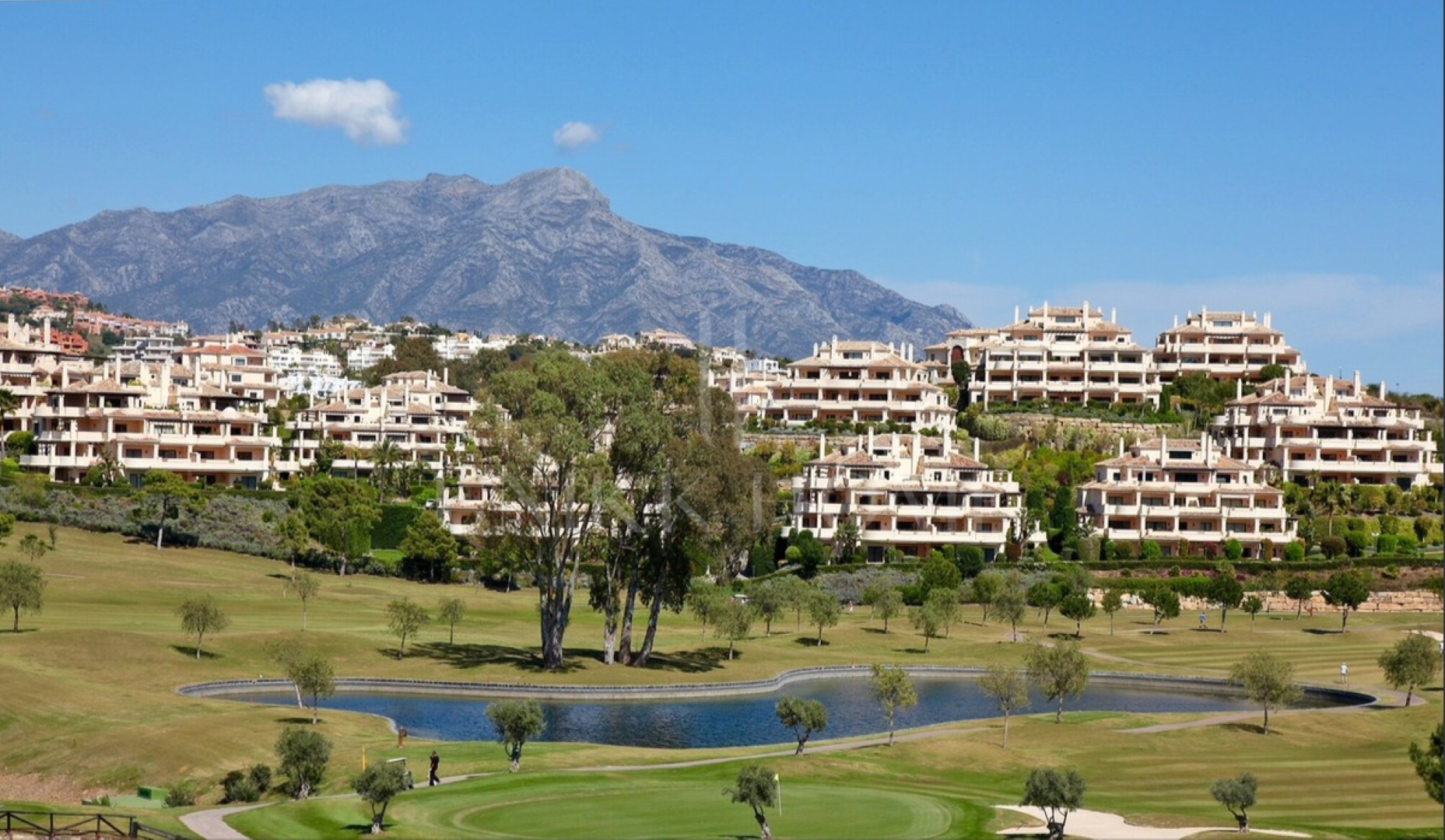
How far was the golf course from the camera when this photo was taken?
5484 cm

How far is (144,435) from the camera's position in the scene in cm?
14112

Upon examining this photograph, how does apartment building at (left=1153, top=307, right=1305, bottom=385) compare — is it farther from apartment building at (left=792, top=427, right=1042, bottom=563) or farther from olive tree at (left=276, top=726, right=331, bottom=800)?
olive tree at (left=276, top=726, right=331, bottom=800)

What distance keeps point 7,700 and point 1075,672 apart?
4395 centimetres

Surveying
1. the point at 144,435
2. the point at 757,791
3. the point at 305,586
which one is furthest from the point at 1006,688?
the point at 144,435

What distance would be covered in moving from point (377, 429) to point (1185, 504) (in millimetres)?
71586

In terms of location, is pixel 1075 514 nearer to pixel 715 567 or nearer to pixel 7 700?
pixel 715 567

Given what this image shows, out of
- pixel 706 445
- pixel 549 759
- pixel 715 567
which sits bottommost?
pixel 549 759

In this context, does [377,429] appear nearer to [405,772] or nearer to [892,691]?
[892,691]

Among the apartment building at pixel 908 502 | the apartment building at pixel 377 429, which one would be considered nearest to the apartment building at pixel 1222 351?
the apartment building at pixel 908 502

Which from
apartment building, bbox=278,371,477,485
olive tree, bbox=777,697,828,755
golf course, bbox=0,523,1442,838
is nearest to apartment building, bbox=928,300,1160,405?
apartment building, bbox=278,371,477,485

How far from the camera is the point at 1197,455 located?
13900 centimetres

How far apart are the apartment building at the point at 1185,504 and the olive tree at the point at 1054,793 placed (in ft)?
272

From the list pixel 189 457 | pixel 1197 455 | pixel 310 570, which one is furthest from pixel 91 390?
pixel 1197 455

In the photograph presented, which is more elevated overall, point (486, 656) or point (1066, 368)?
point (1066, 368)
